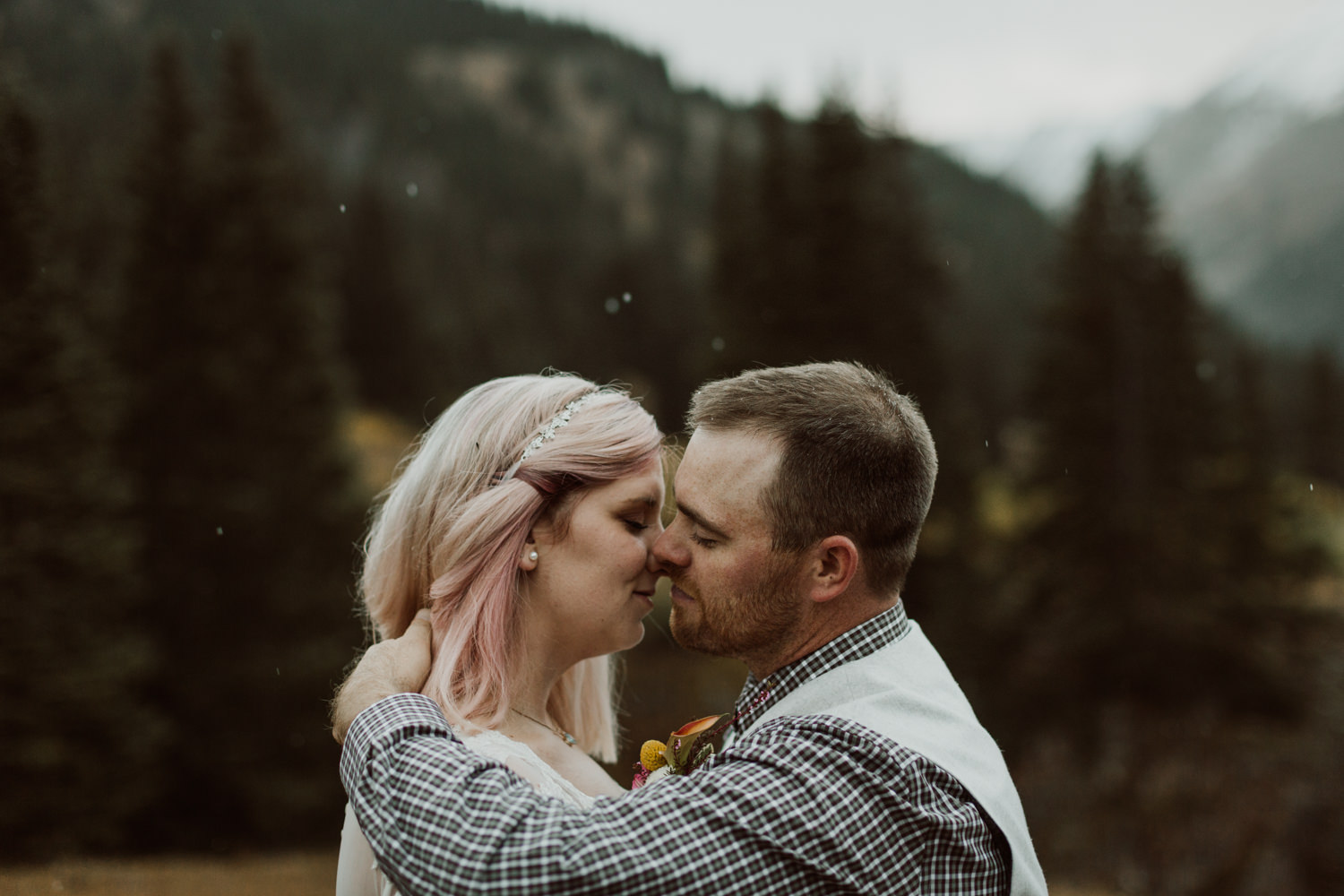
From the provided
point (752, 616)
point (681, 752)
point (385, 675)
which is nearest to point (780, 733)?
point (752, 616)

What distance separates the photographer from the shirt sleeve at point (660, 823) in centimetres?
198

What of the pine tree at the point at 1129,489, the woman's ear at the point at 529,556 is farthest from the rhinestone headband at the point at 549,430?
the pine tree at the point at 1129,489

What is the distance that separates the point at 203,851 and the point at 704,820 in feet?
59.7

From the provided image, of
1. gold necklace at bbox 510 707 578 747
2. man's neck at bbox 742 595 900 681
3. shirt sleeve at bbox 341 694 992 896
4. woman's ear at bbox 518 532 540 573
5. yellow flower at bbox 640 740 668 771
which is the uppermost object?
man's neck at bbox 742 595 900 681

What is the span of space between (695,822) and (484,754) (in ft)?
2.16

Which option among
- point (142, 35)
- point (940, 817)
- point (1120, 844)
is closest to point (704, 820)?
point (940, 817)

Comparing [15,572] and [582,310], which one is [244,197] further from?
[582,310]

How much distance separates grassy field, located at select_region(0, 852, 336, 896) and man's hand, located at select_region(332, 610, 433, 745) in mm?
5290

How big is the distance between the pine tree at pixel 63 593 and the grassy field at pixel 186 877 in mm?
1079

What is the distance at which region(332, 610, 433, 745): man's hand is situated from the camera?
95.7 inches

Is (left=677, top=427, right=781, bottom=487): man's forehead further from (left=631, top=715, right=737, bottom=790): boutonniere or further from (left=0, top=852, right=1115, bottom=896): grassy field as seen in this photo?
(left=0, top=852, right=1115, bottom=896): grassy field

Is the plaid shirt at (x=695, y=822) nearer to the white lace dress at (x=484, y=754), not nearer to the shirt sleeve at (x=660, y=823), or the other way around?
the shirt sleeve at (x=660, y=823)

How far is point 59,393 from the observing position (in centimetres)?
1084

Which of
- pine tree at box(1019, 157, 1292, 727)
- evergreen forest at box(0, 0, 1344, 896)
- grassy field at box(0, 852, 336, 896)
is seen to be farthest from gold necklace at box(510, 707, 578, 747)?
pine tree at box(1019, 157, 1292, 727)
